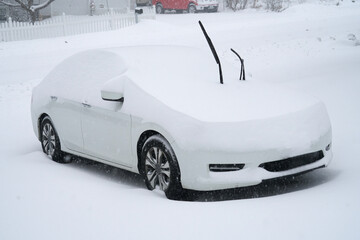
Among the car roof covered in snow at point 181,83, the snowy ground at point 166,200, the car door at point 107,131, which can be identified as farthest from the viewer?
the car door at point 107,131

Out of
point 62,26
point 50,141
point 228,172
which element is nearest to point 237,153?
point 228,172

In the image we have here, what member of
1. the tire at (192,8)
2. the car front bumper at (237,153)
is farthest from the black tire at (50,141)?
the tire at (192,8)

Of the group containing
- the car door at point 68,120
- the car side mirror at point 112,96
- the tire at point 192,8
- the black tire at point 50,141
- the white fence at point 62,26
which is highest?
the car side mirror at point 112,96

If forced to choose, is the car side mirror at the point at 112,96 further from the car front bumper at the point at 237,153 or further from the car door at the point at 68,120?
the car front bumper at the point at 237,153

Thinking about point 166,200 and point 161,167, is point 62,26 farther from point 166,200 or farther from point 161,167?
point 166,200

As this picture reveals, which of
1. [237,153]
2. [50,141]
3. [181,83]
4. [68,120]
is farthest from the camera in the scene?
[50,141]

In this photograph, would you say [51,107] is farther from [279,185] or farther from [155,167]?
[279,185]

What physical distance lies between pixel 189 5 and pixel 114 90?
3636 cm

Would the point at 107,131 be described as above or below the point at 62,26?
above

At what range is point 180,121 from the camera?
17.7 ft

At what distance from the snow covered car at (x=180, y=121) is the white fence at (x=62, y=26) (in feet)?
57.6

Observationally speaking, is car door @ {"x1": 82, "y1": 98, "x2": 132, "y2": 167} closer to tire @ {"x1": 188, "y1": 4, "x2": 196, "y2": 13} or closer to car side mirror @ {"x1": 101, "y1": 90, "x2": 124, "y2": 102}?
car side mirror @ {"x1": 101, "y1": 90, "x2": 124, "y2": 102}

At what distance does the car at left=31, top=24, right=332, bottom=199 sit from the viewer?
5293 millimetres

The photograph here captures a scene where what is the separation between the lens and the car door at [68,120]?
22.6 feet
